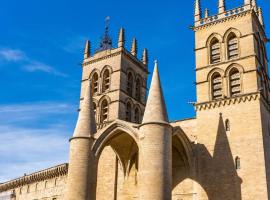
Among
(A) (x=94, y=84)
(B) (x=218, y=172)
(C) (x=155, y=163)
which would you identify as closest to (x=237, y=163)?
(B) (x=218, y=172)

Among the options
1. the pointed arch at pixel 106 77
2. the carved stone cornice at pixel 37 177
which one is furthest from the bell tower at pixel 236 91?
the carved stone cornice at pixel 37 177

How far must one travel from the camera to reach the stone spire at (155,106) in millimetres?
22172

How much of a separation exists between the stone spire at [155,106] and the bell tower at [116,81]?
7656 mm

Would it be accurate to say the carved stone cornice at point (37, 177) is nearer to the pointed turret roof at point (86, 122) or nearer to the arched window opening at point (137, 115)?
the arched window opening at point (137, 115)

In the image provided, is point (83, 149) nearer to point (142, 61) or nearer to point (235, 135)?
point (235, 135)

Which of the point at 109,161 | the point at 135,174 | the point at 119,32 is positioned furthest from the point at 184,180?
the point at 119,32

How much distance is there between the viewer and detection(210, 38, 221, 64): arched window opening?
26.9m

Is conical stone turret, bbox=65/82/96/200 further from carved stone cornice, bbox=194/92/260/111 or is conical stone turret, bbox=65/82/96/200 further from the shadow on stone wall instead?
carved stone cornice, bbox=194/92/260/111

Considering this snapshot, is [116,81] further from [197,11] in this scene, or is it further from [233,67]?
[233,67]

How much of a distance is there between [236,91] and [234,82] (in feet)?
2.05

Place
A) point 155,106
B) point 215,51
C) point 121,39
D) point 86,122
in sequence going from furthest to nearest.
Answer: point 121,39
point 215,51
point 86,122
point 155,106

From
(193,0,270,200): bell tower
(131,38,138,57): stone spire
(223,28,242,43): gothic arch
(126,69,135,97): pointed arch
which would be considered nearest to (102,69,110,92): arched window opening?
(126,69,135,97): pointed arch

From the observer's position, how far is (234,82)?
2555cm

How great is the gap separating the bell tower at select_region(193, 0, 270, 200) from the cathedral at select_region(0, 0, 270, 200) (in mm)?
54
